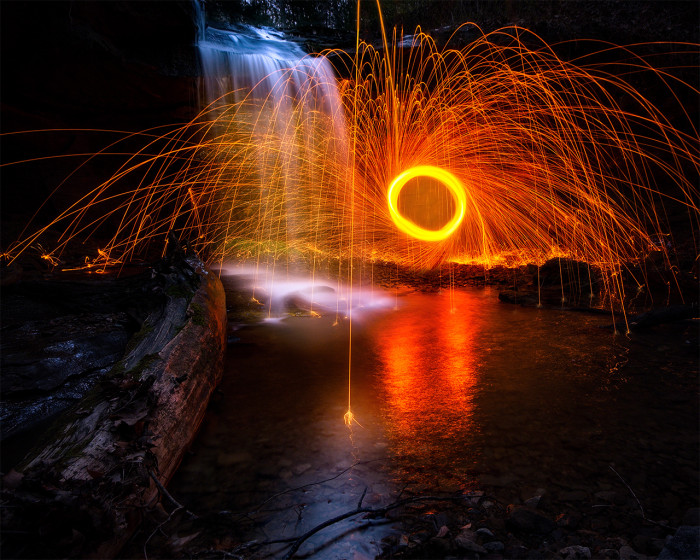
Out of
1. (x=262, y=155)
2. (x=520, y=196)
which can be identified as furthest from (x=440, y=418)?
(x=262, y=155)

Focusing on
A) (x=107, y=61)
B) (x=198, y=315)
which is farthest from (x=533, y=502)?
(x=107, y=61)

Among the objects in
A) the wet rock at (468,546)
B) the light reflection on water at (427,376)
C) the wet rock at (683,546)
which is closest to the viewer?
the wet rock at (683,546)

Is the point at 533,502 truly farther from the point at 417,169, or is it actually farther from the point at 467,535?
the point at 417,169

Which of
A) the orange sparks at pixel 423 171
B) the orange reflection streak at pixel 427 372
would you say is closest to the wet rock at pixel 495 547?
the orange reflection streak at pixel 427 372

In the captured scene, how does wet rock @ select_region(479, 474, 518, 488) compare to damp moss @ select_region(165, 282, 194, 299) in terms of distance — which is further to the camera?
damp moss @ select_region(165, 282, 194, 299)

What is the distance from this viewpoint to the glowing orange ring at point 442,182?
1329 cm

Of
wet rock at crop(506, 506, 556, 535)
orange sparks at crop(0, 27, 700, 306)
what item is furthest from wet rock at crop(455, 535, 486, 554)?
Answer: orange sparks at crop(0, 27, 700, 306)

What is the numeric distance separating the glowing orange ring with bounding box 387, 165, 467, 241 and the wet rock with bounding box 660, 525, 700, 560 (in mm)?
12111

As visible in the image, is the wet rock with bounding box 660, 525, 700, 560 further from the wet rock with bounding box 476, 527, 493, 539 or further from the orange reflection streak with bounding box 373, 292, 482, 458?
the orange reflection streak with bounding box 373, 292, 482, 458

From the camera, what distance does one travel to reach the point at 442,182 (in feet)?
48.9

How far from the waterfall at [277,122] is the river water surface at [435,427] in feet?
31.7

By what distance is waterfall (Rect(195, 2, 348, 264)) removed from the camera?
14461mm

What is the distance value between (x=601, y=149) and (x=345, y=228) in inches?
395

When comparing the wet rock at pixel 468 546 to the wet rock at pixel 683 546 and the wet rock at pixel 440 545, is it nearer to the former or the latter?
the wet rock at pixel 440 545
